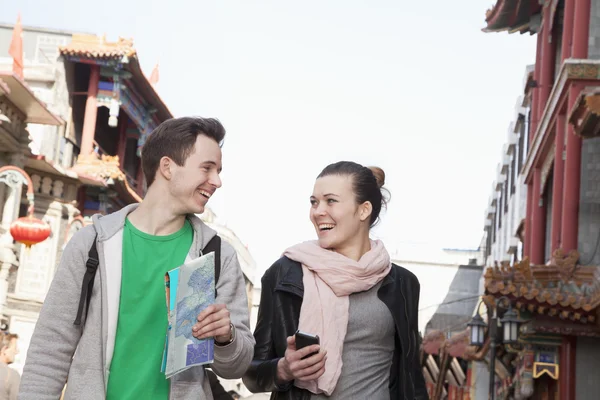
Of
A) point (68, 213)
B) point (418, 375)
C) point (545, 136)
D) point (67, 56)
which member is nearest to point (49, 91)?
point (67, 56)

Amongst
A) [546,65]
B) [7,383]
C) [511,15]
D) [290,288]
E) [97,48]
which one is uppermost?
[511,15]

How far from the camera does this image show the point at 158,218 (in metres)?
4.81

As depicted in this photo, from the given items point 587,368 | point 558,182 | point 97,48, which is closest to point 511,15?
point 558,182

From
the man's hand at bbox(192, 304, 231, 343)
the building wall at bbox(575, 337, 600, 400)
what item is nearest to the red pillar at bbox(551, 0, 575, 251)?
the building wall at bbox(575, 337, 600, 400)

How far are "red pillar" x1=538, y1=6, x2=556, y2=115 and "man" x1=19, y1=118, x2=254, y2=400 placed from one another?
70.2ft

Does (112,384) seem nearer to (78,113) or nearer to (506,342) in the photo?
(506,342)

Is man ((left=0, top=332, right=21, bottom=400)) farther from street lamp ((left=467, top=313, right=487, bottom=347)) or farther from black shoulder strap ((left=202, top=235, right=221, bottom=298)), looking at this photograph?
street lamp ((left=467, top=313, right=487, bottom=347))

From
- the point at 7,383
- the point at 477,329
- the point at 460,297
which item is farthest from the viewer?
the point at 460,297

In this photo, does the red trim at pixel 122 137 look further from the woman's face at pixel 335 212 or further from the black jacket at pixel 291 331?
the black jacket at pixel 291 331

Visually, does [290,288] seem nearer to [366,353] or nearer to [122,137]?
[366,353]

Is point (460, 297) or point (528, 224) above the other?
point (528, 224)

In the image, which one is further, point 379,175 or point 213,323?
point 379,175

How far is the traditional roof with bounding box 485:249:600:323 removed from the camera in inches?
685

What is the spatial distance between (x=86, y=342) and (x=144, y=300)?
0.29 metres
